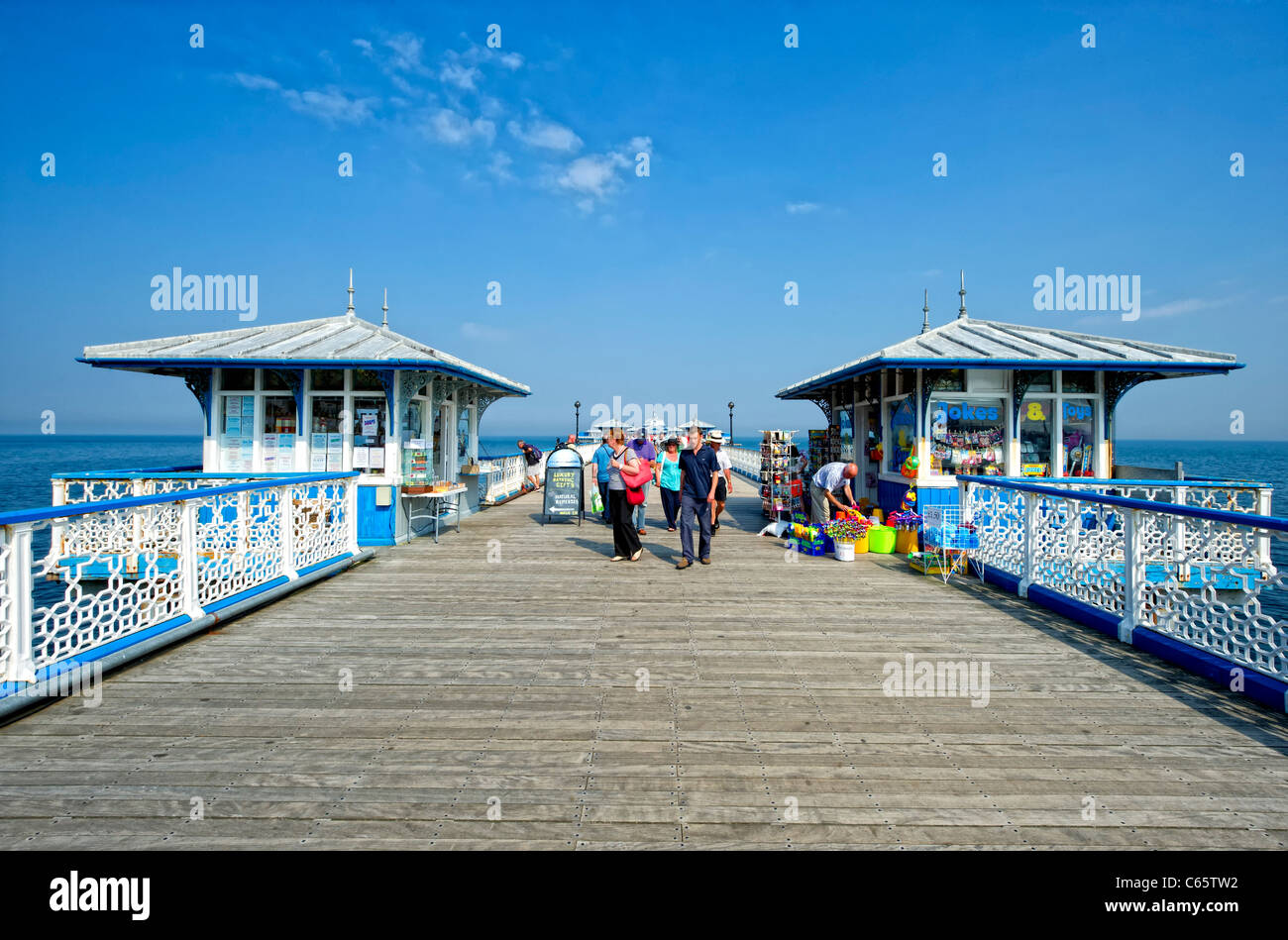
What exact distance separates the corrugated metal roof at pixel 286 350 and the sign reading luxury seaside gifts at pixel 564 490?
2305 mm

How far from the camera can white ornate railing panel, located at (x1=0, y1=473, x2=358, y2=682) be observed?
155 inches

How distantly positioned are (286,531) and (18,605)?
121 inches

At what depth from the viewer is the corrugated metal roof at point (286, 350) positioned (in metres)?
9.62

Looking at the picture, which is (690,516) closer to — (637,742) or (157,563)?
(637,742)

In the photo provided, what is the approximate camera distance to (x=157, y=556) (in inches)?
228

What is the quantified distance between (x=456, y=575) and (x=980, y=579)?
6222 millimetres

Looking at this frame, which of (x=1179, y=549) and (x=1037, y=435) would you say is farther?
(x=1037, y=435)

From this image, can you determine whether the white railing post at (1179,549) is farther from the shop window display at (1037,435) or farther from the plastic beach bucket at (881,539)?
the shop window display at (1037,435)

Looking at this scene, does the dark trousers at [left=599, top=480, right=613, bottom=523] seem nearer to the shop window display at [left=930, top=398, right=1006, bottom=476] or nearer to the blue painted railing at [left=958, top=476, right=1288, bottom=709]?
the shop window display at [left=930, top=398, right=1006, bottom=476]

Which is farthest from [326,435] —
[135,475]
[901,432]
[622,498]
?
[901,432]

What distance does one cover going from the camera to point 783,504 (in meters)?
12.0

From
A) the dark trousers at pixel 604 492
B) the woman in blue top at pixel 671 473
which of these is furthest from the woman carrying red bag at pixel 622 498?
the dark trousers at pixel 604 492
